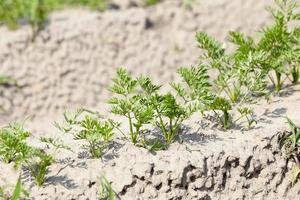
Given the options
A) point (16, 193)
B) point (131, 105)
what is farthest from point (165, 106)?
point (16, 193)

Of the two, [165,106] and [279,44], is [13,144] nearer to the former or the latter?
[165,106]

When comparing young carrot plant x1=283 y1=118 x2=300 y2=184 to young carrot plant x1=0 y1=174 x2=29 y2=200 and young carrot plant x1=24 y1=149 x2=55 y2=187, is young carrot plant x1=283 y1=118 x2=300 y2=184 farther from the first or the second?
young carrot plant x1=0 y1=174 x2=29 y2=200

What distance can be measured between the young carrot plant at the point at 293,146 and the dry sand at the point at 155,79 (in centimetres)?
4

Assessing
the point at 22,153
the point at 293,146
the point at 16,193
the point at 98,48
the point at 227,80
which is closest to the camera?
the point at 16,193

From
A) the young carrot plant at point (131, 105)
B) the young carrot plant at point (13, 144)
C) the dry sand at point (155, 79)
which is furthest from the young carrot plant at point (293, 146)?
the young carrot plant at point (13, 144)

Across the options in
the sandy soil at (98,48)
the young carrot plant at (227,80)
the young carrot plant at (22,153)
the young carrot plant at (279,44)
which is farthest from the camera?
the sandy soil at (98,48)

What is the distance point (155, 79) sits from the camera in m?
5.78

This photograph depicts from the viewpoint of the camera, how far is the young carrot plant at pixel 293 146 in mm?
3271

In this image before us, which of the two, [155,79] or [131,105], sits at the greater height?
[155,79]

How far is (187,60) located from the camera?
19.8 feet

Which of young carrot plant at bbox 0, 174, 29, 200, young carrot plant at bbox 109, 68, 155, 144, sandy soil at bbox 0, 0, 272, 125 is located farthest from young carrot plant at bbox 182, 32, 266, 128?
sandy soil at bbox 0, 0, 272, 125

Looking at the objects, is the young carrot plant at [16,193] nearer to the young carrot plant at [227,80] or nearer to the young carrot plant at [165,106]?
the young carrot plant at [165,106]

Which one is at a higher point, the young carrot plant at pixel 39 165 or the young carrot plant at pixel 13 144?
the young carrot plant at pixel 13 144

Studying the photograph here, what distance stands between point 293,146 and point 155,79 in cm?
263
